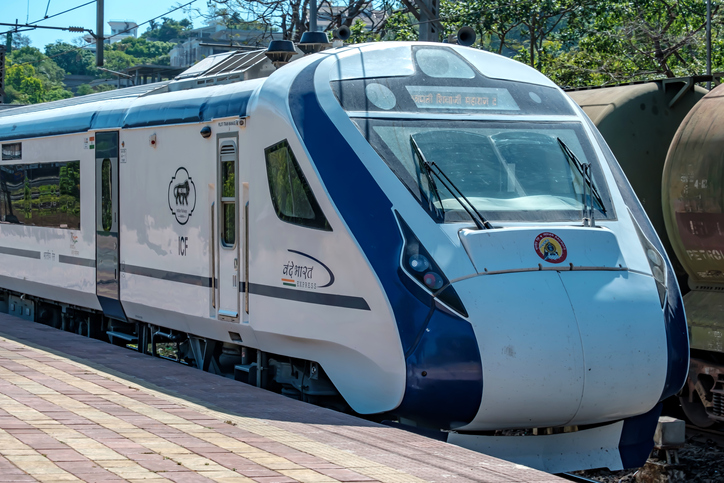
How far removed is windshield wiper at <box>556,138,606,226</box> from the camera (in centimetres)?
742

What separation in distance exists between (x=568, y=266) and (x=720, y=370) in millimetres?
2777

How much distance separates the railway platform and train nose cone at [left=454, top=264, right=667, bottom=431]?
66cm

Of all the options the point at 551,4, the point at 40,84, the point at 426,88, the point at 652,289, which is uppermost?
the point at 40,84

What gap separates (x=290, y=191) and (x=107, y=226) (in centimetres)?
384

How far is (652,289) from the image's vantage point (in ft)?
23.1

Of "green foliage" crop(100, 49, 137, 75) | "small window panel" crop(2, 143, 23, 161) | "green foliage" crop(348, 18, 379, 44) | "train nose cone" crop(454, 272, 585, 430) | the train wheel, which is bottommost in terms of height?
the train wheel

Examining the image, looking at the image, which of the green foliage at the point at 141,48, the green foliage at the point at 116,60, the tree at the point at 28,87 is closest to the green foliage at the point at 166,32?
the green foliage at the point at 141,48

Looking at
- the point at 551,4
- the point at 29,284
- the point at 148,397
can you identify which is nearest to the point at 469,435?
the point at 148,397

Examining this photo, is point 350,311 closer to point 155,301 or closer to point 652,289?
point 652,289

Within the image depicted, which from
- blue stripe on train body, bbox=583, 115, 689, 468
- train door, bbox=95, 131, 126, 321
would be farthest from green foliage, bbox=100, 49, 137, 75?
blue stripe on train body, bbox=583, 115, 689, 468

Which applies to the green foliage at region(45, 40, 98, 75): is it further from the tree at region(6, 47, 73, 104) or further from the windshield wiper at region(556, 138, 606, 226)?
the windshield wiper at region(556, 138, 606, 226)

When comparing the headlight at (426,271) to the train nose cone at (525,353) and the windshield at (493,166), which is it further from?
the windshield at (493,166)

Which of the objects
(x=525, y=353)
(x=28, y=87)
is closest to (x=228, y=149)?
(x=525, y=353)

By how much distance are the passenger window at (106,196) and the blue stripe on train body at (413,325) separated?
13.8ft
